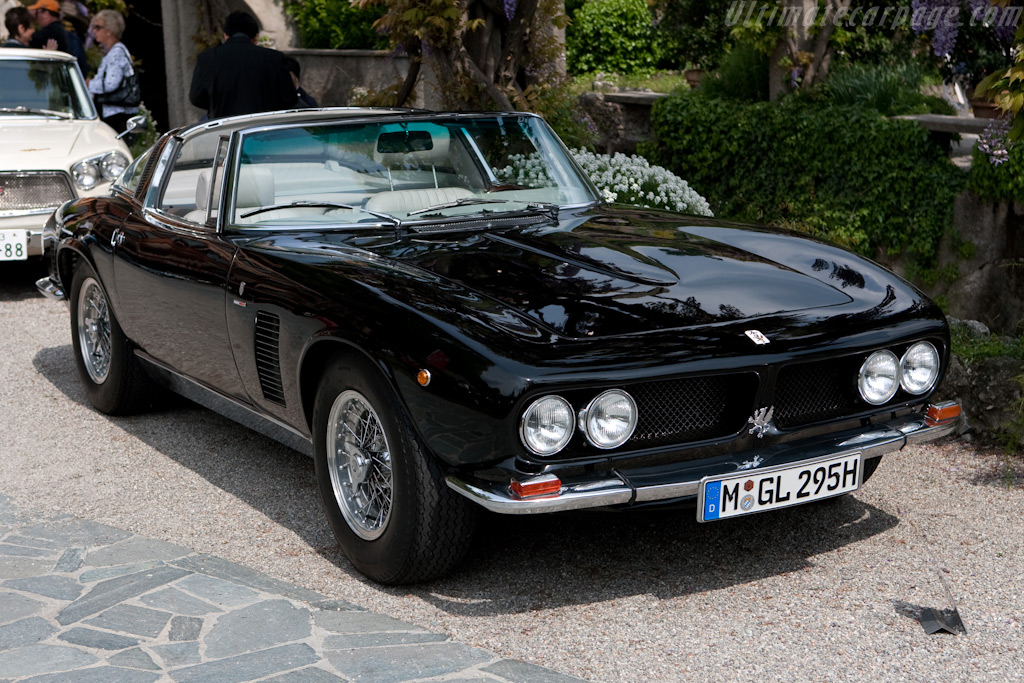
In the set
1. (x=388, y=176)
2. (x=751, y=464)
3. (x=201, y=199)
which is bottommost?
(x=751, y=464)

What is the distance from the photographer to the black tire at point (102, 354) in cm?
566

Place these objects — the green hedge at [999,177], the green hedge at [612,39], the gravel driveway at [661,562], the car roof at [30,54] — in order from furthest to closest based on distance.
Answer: the green hedge at [612,39] → the car roof at [30,54] → the green hedge at [999,177] → the gravel driveway at [661,562]

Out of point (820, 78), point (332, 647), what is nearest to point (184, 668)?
point (332, 647)

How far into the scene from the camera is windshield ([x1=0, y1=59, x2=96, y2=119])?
31.4ft

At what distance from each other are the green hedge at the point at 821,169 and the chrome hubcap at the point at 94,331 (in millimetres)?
4550

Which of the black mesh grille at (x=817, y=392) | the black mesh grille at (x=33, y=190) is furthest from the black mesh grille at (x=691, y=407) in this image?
the black mesh grille at (x=33, y=190)

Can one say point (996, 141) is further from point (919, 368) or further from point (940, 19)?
point (919, 368)

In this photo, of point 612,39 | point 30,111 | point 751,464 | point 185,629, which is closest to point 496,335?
point 751,464

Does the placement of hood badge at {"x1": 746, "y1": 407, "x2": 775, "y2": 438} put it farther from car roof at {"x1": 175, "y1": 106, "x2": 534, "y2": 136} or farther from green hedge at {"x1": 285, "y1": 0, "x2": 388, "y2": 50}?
green hedge at {"x1": 285, "y1": 0, "x2": 388, "y2": 50}

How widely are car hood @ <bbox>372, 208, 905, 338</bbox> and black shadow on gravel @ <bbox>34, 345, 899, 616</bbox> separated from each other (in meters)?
0.62

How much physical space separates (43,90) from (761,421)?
7964mm

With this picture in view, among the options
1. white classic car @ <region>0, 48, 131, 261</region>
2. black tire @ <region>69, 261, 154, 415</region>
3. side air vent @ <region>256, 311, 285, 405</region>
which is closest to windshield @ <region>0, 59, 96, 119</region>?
white classic car @ <region>0, 48, 131, 261</region>

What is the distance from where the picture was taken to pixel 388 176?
480 cm

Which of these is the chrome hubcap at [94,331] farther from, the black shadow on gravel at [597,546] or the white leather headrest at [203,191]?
the black shadow on gravel at [597,546]
